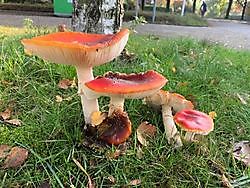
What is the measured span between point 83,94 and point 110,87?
0.28m

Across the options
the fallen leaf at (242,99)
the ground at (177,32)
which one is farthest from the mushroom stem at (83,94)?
the ground at (177,32)

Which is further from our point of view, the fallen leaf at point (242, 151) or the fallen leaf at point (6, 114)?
the fallen leaf at point (6, 114)

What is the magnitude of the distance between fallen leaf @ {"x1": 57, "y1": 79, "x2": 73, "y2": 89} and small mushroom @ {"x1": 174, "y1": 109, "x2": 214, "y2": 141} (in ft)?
3.44

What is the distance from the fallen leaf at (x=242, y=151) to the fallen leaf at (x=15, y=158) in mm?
1248

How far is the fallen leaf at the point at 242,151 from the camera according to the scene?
6.73 ft

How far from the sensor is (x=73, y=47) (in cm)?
155

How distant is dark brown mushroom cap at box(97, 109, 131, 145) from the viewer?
1896 millimetres

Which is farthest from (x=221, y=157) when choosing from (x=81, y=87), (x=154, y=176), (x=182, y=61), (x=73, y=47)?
(x=182, y=61)

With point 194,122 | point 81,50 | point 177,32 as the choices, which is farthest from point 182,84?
point 177,32

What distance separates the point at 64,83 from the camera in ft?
8.59

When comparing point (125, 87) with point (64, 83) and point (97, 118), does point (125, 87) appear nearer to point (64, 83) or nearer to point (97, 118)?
point (97, 118)

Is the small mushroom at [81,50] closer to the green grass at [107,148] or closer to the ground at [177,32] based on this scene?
the green grass at [107,148]

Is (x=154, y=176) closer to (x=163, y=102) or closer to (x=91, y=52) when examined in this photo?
(x=163, y=102)

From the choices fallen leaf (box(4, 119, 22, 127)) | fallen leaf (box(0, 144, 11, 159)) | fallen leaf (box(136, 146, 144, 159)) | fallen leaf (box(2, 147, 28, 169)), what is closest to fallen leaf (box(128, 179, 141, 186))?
fallen leaf (box(136, 146, 144, 159))
